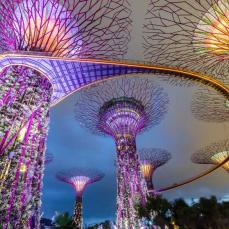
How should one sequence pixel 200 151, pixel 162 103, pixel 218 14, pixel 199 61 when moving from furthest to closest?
pixel 200 151 → pixel 162 103 → pixel 199 61 → pixel 218 14

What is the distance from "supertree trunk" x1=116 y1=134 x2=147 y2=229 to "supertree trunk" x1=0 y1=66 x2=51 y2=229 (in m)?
14.0

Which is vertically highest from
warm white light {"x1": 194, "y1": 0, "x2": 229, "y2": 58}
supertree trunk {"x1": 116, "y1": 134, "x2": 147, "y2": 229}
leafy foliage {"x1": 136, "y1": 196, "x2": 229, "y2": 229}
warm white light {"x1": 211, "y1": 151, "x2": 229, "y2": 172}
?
warm white light {"x1": 211, "y1": 151, "x2": 229, "y2": 172}

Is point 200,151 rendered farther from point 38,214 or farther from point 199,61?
point 38,214


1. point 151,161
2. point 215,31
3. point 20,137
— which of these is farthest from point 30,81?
point 151,161

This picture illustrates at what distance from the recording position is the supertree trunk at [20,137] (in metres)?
14.1

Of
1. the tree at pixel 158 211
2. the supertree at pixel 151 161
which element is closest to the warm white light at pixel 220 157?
the supertree at pixel 151 161

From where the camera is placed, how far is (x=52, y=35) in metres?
18.9

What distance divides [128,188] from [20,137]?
Result: 53.4 ft

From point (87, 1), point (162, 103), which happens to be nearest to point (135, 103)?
point (162, 103)

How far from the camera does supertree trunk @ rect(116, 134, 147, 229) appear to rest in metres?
28.0

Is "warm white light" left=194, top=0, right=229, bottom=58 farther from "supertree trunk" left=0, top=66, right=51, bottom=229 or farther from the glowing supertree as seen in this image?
the glowing supertree

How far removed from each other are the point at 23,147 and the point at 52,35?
861cm

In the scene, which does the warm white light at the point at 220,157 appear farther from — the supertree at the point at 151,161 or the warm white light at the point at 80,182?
the warm white light at the point at 80,182

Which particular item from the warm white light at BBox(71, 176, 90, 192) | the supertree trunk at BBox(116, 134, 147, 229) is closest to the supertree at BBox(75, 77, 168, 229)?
the supertree trunk at BBox(116, 134, 147, 229)
